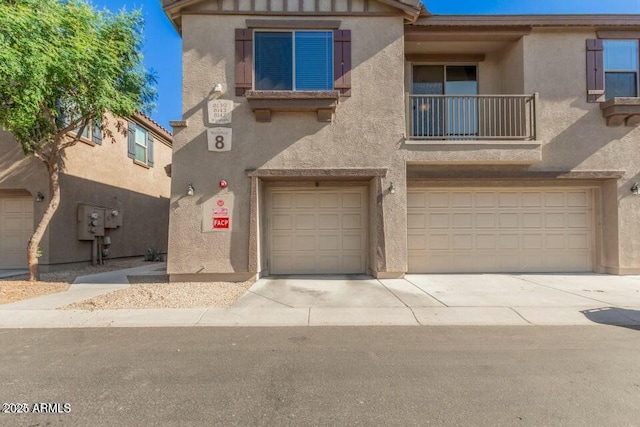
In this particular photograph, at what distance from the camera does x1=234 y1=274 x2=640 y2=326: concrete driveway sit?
225 inches

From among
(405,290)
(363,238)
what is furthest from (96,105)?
(405,290)

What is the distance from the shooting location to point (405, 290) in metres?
7.60

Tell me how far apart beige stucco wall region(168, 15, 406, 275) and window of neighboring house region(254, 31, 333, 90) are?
25.4 inches

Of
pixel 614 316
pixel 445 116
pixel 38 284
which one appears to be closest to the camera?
pixel 614 316

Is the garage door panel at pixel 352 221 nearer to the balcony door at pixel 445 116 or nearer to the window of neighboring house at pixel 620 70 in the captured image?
the balcony door at pixel 445 116

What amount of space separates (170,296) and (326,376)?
15.1ft

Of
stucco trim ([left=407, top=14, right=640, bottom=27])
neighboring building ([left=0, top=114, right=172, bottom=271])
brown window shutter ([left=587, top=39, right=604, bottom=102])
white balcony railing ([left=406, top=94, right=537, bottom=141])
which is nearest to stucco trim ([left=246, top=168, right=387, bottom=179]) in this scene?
white balcony railing ([left=406, top=94, right=537, bottom=141])

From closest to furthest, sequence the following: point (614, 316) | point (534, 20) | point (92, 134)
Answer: point (614, 316) < point (534, 20) < point (92, 134)

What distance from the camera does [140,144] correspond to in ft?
50.2

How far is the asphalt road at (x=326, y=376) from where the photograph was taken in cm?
300

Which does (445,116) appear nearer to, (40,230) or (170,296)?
(170,296)

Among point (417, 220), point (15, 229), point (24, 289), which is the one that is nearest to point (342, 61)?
point (417, 220)

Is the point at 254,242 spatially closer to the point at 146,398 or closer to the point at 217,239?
the point at 217,239

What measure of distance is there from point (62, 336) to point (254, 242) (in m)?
4.23
